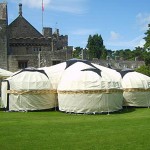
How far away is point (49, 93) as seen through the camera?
A: 23078 mm

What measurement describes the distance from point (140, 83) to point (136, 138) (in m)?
13.4

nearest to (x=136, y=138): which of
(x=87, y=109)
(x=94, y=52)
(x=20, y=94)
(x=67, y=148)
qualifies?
(x=67, y=148)

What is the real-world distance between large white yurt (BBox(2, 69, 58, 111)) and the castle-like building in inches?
782

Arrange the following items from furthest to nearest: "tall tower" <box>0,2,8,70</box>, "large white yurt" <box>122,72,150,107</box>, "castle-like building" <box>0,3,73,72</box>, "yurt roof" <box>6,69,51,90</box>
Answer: "tall tower" <box>0,2,8,70</box> → "castle-like building" <box>0,3,73,72</box> → "large white yurt" <box>122,72,150,107</box> → "yurt roof" <box>6,69,51,90</box>

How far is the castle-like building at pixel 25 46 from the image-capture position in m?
43.2

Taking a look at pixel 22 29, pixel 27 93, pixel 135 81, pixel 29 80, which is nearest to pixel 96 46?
pixel 22 29

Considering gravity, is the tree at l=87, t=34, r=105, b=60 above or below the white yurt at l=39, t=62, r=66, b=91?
above

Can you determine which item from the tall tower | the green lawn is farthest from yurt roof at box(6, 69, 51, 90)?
the tall tower

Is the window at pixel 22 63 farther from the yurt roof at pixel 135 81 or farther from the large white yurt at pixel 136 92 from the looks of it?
the large white yurt at pixel 136 92

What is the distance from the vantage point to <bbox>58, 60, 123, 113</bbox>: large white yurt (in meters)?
21.1

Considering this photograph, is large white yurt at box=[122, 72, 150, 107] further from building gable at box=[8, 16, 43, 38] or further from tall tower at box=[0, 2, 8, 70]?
building gable at box=[8, 16, 43, 38]

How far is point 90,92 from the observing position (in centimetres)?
2106

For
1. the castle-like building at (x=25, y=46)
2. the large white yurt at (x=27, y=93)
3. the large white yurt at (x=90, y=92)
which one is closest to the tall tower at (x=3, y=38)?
the castle-like building at (x=25, y=46)

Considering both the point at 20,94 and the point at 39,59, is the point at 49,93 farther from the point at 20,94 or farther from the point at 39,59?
the point at 39,59
